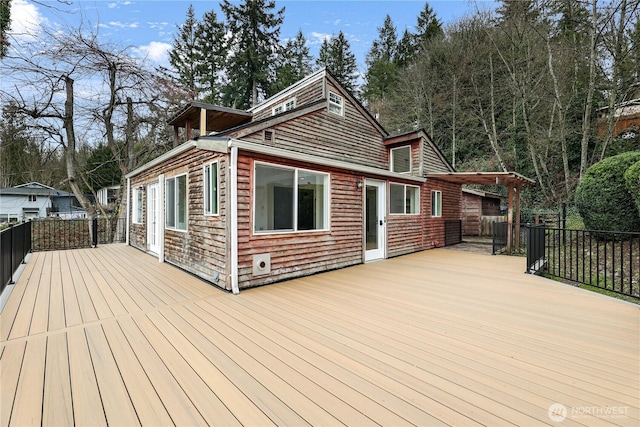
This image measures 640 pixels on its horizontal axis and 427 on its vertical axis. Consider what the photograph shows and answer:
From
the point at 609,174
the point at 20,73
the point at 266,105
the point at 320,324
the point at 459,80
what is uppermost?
the point at 459,80

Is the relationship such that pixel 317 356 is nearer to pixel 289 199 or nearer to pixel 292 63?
pixel 289 199

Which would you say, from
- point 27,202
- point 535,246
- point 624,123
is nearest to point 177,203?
point 535,246

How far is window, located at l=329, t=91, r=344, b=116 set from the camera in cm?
877

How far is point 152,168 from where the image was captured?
822cm

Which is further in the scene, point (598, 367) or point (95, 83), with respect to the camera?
point (95, 83)

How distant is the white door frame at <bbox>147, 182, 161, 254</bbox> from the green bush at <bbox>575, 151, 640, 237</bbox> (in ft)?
35.5

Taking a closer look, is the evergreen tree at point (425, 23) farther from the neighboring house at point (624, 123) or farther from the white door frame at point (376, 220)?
the white door frame at point (376, 220)

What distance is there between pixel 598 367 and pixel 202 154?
6067mm

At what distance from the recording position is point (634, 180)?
575cm

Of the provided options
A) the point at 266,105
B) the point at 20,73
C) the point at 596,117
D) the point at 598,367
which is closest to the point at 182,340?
the point at 598,367

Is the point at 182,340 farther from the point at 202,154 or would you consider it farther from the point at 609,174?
the point at 609,174

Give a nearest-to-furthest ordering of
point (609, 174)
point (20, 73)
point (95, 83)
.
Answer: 1. point (609, 174)
2. point (20, 73)
3. point (95, 83)

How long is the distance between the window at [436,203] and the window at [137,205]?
9.93 m

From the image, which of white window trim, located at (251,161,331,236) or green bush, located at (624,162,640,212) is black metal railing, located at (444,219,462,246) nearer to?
green bush, located at (624,162,640,212)
